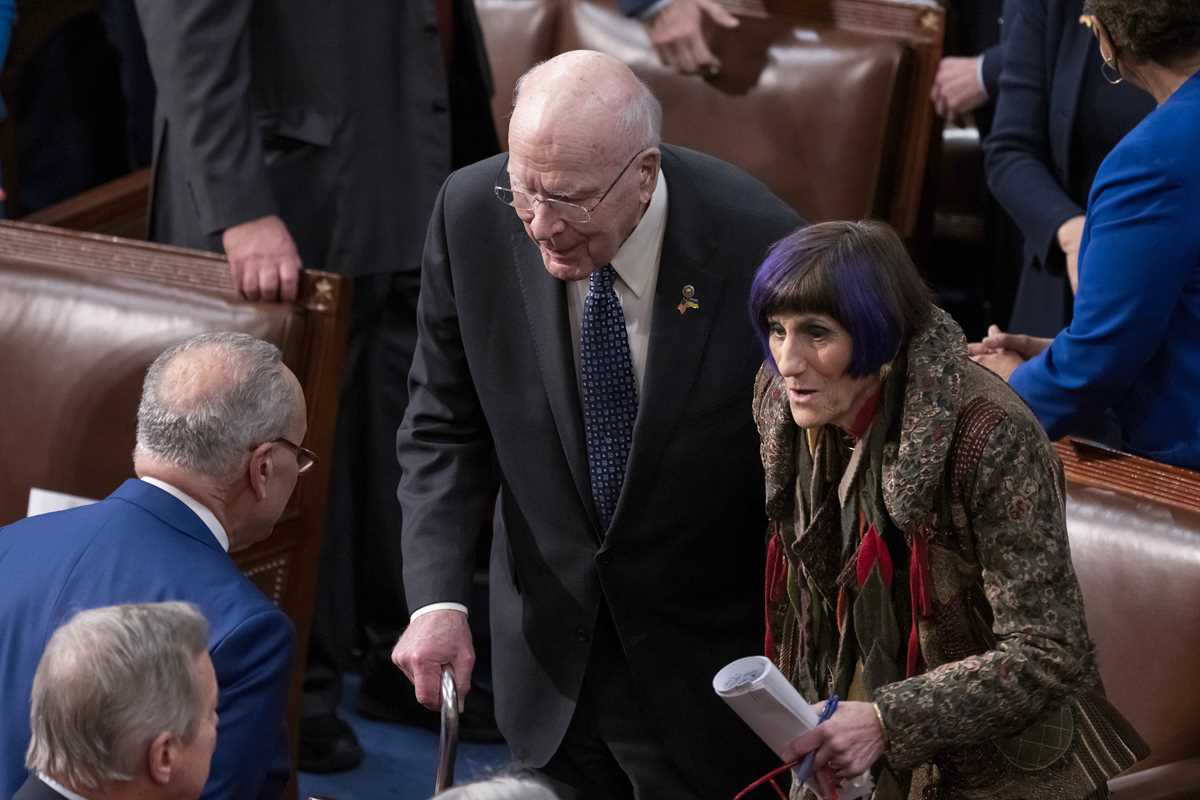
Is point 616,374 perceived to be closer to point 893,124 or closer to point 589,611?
point 589,611

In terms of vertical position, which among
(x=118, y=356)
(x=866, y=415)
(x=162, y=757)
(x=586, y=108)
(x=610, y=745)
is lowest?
(x=610, y=745)

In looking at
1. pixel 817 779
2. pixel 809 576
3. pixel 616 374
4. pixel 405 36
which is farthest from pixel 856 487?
pixel 405 36

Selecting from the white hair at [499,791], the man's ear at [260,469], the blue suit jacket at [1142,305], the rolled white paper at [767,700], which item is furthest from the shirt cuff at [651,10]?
the white hair at [499,791]

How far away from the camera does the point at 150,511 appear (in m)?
2.29

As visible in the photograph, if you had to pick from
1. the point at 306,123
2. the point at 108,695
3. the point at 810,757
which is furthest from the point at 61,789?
the point at 306,123

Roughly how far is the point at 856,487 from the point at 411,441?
777mm

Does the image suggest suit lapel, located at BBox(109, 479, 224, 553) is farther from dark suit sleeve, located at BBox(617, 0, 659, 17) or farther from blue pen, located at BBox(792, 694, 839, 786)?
dark suit sleeve, located at BBox(617, 0, 659, 17)

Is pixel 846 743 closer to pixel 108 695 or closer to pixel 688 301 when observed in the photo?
pixel 688 301

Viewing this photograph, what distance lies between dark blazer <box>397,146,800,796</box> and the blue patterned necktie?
20mm

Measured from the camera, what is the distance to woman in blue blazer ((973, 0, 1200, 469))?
2.57 meters

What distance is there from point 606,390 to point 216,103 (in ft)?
4.54

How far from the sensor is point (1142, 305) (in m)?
2.62

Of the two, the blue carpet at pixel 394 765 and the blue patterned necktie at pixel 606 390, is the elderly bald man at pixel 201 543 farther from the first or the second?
the blue carpet at pixel 394 765

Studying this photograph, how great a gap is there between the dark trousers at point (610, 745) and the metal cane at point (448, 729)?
19 cm
